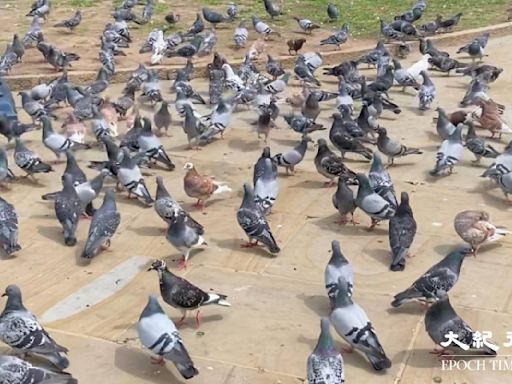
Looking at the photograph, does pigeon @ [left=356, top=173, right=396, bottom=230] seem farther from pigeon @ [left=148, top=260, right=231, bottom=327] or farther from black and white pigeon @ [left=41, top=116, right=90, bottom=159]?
black and white pigeon @ [left=41, top=116, right=90, bottom=159]

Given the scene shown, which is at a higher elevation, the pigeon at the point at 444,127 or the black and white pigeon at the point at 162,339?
the black and white pigeon at the point at 162,339

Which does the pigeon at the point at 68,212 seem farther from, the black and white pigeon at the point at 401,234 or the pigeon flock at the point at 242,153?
the black and white pigeon at the point at 401,234

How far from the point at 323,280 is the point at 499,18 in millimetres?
13223

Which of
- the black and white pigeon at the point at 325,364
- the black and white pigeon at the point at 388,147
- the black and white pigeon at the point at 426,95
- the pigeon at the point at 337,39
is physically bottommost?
the pigeon at the point at 337,39

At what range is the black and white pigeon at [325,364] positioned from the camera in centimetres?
591

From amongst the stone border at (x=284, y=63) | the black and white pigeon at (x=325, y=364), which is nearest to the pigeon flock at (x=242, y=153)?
the black and white pigeon at (x=325, y=364)

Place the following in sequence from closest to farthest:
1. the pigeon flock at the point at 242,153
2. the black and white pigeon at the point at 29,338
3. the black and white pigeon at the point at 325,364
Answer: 1. the black and white pigeon at the point at 325,364
2. the black and white pigeon at the point at 29,338
3. the pigeon flock at the point at 242,153

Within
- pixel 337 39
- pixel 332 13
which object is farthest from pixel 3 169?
pixel 332 13

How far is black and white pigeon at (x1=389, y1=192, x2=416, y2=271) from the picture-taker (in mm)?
8242

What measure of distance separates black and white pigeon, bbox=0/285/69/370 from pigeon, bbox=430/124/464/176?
5.53 meters

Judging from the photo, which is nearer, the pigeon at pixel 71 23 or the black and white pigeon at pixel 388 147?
the black and white pigeon at pixel 388 147

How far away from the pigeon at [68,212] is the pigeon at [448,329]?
3.95 metres

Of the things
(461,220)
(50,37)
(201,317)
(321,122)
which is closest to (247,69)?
(321,122)

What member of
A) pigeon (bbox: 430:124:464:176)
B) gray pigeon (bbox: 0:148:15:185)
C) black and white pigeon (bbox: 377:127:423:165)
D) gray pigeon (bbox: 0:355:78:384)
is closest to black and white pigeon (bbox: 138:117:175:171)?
gray pigeon (bbox: 0:148:15:185)
